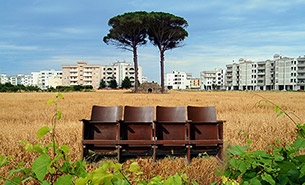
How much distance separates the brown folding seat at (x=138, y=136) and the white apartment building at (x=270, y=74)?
9782cm

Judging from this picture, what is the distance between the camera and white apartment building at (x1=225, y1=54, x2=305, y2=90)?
86.3 metres

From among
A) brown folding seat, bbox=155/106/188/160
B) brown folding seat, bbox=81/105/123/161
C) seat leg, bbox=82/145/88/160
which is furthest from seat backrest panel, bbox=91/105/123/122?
brown folding seat, bbox=155/106/188/160

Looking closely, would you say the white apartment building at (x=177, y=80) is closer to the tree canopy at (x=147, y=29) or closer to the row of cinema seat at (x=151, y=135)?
the tree canopy at (x=147, y=29)

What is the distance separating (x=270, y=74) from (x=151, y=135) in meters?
101

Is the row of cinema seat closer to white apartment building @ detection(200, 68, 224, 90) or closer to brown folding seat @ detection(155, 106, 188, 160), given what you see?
brown folding seat @ detection(155, 106, 188, 160)

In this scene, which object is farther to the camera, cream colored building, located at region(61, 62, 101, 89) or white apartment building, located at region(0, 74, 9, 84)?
white apartment building, located at region(0, 74, 9, 84)

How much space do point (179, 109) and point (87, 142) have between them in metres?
Result: 2.09

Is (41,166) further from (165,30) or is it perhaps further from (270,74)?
(270,74)

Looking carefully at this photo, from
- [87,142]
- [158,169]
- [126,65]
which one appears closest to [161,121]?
[158,169]

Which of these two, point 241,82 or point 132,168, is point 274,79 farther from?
point 132,168

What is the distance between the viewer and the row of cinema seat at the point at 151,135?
455 centimetres

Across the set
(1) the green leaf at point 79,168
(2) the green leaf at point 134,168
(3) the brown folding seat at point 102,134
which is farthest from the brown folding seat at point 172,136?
(2) the green leaf at point 134,168

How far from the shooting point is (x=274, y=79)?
91.6 m

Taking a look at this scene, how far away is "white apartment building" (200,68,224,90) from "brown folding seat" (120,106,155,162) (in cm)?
12452
